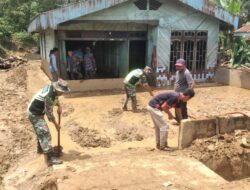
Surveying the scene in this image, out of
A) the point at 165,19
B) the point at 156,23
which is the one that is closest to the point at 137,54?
the point at 156,23

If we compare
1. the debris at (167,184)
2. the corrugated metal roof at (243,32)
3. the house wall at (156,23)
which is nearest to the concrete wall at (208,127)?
the debris at (167,184)

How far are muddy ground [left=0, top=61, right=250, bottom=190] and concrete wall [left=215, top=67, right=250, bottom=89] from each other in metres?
1.89

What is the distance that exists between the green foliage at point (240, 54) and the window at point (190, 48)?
1.60 metres

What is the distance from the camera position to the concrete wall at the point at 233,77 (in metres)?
14.8

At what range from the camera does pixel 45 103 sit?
686cm

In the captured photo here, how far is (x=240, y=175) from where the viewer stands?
7758 mm

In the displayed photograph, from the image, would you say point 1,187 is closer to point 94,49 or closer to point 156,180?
point 156,180

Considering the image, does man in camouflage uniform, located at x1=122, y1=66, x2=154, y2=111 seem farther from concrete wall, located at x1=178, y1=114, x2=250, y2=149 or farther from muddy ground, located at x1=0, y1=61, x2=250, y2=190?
concrete wall, located at x1=178, y1=114, x2=250, y2=149

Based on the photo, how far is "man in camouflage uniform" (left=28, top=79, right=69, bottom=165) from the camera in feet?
Result: 22.4

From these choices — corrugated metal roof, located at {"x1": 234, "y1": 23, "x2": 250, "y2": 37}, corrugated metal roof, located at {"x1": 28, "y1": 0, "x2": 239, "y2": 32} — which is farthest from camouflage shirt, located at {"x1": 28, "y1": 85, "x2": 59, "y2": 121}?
corrugated metal roof, located at {"x1": 234, "y1": 23, "x2": 250, "y2": 37}

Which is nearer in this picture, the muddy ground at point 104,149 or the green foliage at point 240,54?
the muddy ground at point 104,149

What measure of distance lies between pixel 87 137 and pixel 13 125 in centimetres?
259

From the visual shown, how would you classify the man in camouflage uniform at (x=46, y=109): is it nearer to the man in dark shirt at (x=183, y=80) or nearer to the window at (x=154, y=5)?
the man in dark shirt at (x=183, y=80)

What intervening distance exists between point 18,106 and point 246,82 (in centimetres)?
957
